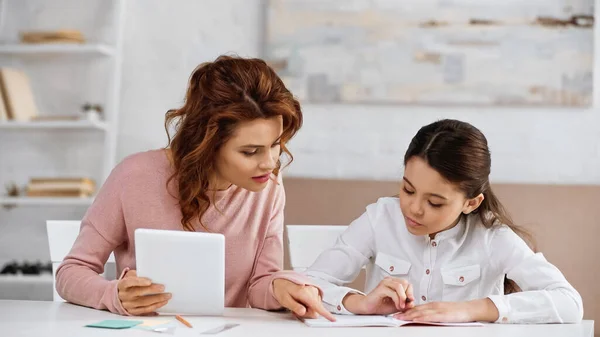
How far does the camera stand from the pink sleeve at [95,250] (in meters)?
1.64

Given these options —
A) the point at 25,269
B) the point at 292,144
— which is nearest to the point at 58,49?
the point at 25,269

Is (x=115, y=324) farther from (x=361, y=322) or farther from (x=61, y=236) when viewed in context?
(x=61, y=236)

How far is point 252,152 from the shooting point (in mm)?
1766

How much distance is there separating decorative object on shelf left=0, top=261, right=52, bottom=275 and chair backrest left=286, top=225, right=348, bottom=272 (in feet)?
5.80

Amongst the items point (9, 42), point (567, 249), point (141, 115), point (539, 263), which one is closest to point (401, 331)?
point (539, 263)

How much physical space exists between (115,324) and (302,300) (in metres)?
0.34

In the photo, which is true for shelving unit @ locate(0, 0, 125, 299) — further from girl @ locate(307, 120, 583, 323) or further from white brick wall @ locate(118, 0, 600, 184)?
girl @ locate(307, 120, 583, 323)

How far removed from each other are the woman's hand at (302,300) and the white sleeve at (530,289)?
0.34 metres

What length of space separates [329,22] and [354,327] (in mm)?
2211

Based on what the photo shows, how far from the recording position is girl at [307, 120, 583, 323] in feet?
5.34

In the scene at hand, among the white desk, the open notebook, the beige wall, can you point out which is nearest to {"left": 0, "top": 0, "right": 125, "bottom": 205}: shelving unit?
the beige wall

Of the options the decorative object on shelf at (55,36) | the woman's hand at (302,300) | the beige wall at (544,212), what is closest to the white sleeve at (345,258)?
the woman's hand at (302,300)

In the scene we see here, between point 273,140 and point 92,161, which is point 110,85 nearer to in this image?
point 92,161

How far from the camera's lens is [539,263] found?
1.78 m
